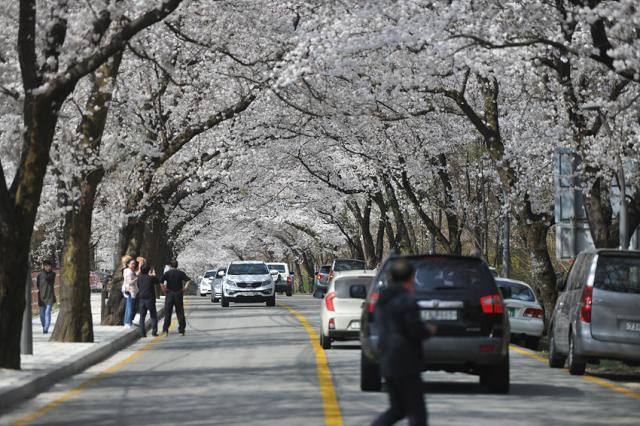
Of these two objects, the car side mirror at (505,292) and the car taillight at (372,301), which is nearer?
the car taillight at (372,301)

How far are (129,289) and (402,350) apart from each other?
22.1 m

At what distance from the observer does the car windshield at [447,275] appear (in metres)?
15.9

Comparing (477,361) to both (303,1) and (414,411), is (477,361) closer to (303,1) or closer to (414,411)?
(414,411)

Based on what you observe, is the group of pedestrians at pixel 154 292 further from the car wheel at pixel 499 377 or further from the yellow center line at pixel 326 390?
the car wheel at pixel 499 377

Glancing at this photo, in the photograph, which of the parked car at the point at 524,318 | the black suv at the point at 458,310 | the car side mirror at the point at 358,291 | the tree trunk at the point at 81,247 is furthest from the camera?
the parked car at the point at 524,318

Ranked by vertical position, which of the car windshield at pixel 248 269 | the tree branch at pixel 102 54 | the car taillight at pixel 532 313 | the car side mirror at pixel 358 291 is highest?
the tree branch at pixel 102 54

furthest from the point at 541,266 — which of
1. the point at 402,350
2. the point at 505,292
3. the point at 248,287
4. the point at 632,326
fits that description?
the point at 402,350

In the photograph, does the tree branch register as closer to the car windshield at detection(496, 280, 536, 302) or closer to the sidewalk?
the sidewalk

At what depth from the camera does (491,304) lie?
15812 mm

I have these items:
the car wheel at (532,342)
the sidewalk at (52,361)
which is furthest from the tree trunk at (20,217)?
the car wheel at (532,342)

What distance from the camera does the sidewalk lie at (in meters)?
15.8

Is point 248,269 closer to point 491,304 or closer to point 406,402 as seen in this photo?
point 491,304

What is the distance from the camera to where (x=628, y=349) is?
1797 centimetres

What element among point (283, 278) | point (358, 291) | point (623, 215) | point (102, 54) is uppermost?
point (102, 54)
